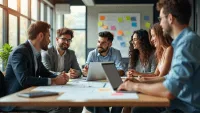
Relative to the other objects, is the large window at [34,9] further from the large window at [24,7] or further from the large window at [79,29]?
the large window at [79,29]

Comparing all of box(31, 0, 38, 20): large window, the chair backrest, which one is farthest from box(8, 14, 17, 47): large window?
the chair backrest

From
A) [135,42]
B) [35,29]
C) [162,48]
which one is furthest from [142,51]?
[35,29]

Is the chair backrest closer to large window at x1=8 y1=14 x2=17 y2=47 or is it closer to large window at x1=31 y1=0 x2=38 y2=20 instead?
large window at x1=8 y1=14 x2=17 y2=47

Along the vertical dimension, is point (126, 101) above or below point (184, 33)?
below

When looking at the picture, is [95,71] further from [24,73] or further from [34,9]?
[34,9]

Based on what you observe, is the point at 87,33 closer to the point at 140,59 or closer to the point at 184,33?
the point at 140,59

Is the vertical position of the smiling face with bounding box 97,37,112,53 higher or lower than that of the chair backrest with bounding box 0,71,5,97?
higher

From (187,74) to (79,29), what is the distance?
6860 mm

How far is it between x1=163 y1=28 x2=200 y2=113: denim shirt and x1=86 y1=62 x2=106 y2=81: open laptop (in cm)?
Result: 117

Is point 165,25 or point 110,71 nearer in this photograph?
point 165,25

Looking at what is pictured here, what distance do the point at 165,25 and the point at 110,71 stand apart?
0.51 meters

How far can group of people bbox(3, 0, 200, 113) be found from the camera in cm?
160

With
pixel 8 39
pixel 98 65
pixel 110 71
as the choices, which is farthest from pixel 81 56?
pixel 110 71

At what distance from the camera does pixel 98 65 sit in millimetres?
2766
